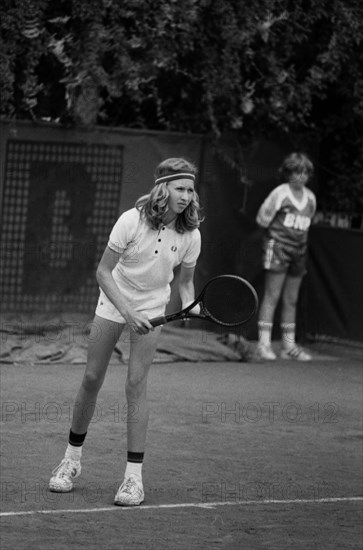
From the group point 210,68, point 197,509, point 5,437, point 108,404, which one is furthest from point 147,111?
point 197,509

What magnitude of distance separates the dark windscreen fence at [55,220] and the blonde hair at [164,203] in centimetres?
491

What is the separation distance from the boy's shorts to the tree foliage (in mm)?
1308

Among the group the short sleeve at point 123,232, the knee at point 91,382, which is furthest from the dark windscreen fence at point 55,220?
the short sleeve at point 123,232

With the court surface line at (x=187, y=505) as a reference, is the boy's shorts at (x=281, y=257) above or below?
above

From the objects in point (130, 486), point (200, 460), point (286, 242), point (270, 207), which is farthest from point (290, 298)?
point (130, 486)

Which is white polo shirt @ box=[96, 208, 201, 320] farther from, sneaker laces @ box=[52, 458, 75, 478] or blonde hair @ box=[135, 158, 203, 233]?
sneaker laces @ box=[52, 458, 75, 478]

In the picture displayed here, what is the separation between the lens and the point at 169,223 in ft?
22.9

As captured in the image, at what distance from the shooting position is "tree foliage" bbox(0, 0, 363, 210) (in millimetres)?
11852

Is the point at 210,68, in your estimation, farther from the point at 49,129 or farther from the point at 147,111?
the point at 49,129

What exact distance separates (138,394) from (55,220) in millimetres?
5211

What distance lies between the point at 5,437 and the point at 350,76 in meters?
6.84

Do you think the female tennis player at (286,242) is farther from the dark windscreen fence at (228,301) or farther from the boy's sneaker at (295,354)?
the dark windscreen fence at (228,301)

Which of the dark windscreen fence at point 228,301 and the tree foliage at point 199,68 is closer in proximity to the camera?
the dark windscreen fence at point 228,301

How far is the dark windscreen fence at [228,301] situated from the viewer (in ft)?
23.3
